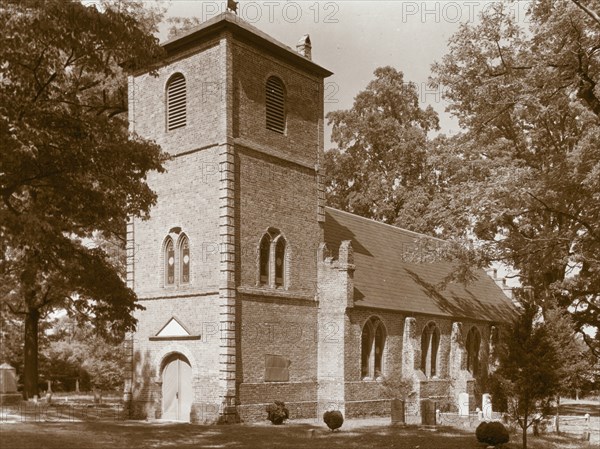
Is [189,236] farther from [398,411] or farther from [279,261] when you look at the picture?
[398,411]

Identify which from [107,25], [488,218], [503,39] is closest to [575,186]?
[488,218]

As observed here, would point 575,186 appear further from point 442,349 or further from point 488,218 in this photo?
point 442,349

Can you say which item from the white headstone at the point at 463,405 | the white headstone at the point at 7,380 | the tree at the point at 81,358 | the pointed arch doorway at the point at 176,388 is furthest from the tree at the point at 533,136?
the tree at the point at 81,358

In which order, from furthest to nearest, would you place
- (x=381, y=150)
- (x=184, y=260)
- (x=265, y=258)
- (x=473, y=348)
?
(x=381, y=150) < (x=473, y=348) < (x=265, y=258) < (x=184, y=260)

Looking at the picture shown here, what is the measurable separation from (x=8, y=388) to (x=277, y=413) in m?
10.1

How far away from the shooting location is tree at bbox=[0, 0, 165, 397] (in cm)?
1477

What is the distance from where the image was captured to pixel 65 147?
16312 millimetres

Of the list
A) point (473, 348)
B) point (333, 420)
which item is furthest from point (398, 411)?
point (473, 348)

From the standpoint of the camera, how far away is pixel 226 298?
23156mm

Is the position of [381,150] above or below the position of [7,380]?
above

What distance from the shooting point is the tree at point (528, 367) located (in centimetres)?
1992

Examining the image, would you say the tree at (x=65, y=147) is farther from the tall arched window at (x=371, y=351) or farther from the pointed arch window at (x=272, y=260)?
the tall arched window at (x=371, y=351)

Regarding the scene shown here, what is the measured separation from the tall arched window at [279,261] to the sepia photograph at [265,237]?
8 cm

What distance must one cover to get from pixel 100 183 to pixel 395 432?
1262 cm
